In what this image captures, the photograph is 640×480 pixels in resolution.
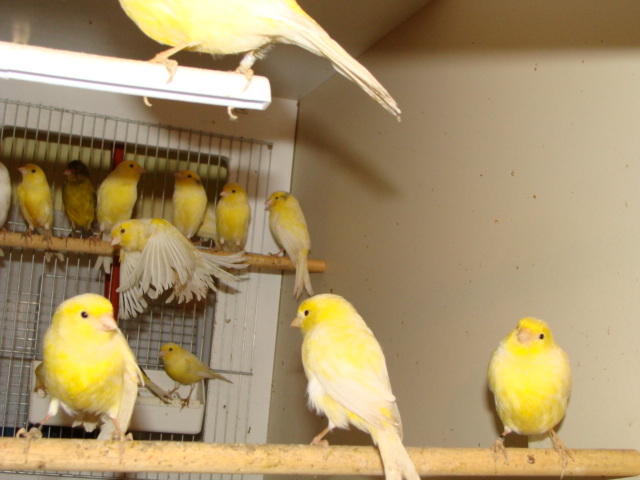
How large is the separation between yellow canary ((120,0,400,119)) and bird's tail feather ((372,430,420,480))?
1.02 m

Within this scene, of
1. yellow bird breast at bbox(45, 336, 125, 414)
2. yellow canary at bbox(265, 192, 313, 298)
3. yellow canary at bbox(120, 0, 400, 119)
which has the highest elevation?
yellow canary at bbox(120, 0, 400, 119)

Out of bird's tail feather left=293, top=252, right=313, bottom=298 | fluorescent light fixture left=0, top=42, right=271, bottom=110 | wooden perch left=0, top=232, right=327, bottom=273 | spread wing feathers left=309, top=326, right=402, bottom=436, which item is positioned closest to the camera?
fluorescent light fixture left=0, top=42, right=271, bottom=110

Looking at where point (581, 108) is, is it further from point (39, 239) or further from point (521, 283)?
point (39, 239)

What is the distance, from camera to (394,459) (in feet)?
6.60

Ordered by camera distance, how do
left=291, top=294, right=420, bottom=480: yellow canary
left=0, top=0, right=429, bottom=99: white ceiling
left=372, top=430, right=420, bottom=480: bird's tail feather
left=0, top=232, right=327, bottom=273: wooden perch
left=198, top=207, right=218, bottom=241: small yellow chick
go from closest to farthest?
1. left=372, top=430, right=420, bottom=480: bird's tail feather
2. left=291, top=294, right=420, bottom=480: yellow canary
3. left=0, top=0, right=429, bottom=99: white ceiling
4. left=0, top=232, right=327, bottom=273: wooden perch
5. left=198, top=207, right=218, bottom=241: small yellow chick

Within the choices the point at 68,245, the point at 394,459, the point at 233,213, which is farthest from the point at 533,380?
the point at 68,245

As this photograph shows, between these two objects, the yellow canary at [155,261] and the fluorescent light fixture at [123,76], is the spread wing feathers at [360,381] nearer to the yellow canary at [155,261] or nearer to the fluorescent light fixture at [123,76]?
the fluorescent light fixture at [123,76]

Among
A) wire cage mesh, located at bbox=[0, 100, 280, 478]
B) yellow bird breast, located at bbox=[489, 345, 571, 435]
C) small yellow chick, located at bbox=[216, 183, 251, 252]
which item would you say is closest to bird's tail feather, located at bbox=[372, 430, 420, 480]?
yellow bird breast, located at bbox=[489, 345, 571, 435]

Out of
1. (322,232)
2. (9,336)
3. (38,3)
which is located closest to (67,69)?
(38,3)

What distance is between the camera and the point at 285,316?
500 centimetres

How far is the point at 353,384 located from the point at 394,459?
347 mm

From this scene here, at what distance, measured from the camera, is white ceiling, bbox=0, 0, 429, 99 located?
3.76 metres

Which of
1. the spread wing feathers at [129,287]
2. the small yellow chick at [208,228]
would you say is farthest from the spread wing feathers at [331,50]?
the small yellow chick at [208,228]

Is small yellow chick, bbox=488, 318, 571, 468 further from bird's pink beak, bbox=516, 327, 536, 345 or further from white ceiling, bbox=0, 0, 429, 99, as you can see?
white ceiling, bbox=0, 0, 429, 99
